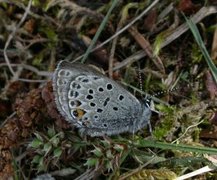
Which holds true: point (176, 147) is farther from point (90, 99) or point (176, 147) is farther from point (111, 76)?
point (111, 76)

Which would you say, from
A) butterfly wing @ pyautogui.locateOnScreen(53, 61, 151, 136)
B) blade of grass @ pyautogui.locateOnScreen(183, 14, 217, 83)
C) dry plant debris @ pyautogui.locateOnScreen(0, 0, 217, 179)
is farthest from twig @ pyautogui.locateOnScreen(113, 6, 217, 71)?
butterfly wing @ pyautogui.locateOnScreen(53, 61, 151, 136)

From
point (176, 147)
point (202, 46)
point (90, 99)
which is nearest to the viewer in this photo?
point (176, 147)

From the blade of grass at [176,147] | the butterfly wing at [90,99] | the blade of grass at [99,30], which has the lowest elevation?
the blade of grass at [176,147]

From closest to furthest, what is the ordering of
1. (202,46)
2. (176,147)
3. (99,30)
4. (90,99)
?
(176,147) → (90,99) → (202,46) → (99,30)

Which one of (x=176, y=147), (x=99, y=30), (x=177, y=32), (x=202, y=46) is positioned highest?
(x=99, y=30)

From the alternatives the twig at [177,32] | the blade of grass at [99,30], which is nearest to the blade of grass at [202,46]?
the twig at [177,32]

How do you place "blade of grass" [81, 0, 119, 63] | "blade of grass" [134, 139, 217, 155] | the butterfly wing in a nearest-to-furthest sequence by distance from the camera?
"blade of grass" [134, 139, 217, 155], the butterfly wing, "blade of grass" [81, 0, 119, 63]

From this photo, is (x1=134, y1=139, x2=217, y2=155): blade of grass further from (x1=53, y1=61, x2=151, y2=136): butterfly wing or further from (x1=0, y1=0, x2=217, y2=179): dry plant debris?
(x1=53, y1=61, x2=151, y2=136): butterfly wing

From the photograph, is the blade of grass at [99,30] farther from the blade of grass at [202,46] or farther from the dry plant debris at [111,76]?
the blade of grass at [202,46]

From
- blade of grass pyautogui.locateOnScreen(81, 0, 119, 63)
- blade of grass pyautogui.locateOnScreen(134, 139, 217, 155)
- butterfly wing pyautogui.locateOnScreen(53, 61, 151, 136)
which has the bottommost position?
blade of grass pyautogui.locateOnScreen(134, 139, 217, 155)

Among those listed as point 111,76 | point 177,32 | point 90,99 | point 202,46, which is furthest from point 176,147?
point 177,32

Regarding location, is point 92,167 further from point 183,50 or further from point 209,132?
point 183,50
